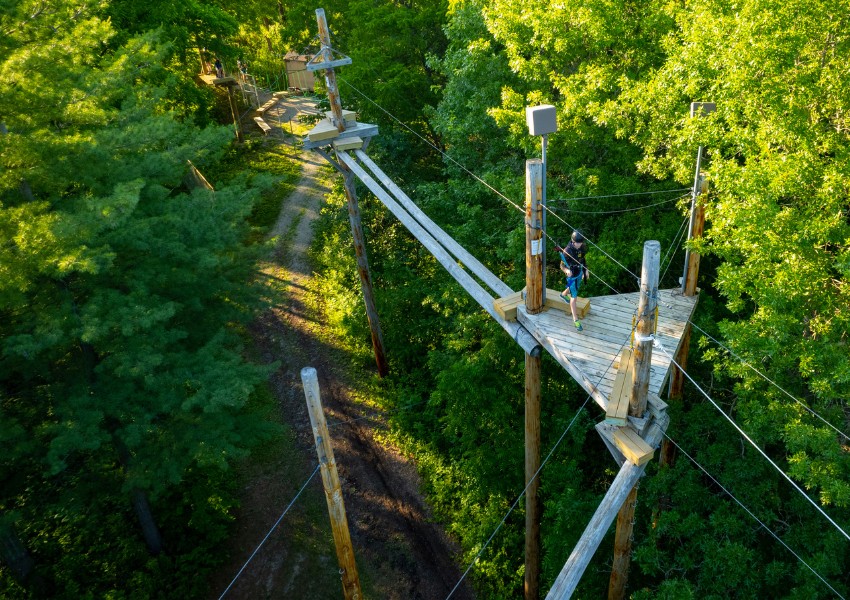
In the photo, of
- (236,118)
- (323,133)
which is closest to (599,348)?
(323,133)

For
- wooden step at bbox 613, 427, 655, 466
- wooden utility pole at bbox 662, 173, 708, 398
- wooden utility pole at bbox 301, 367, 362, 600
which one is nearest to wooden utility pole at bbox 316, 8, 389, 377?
wooden utility pole at bbox 662, 173, 708, 398

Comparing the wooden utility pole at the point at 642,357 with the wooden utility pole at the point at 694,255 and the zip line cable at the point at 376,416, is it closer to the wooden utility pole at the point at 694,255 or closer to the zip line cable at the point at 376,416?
the wooden utility pole at the point at 694,255

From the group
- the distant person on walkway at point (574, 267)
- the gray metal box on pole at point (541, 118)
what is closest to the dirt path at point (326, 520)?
the distant person on walkway at point (574, 267)

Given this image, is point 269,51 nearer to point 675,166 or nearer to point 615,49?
point 615,49

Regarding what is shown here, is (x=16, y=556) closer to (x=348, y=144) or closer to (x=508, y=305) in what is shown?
(x=508, y=305)

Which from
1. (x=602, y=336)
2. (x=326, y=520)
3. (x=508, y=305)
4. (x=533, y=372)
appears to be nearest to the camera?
(x=602, y=336)

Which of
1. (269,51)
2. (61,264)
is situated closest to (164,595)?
(61,264)
